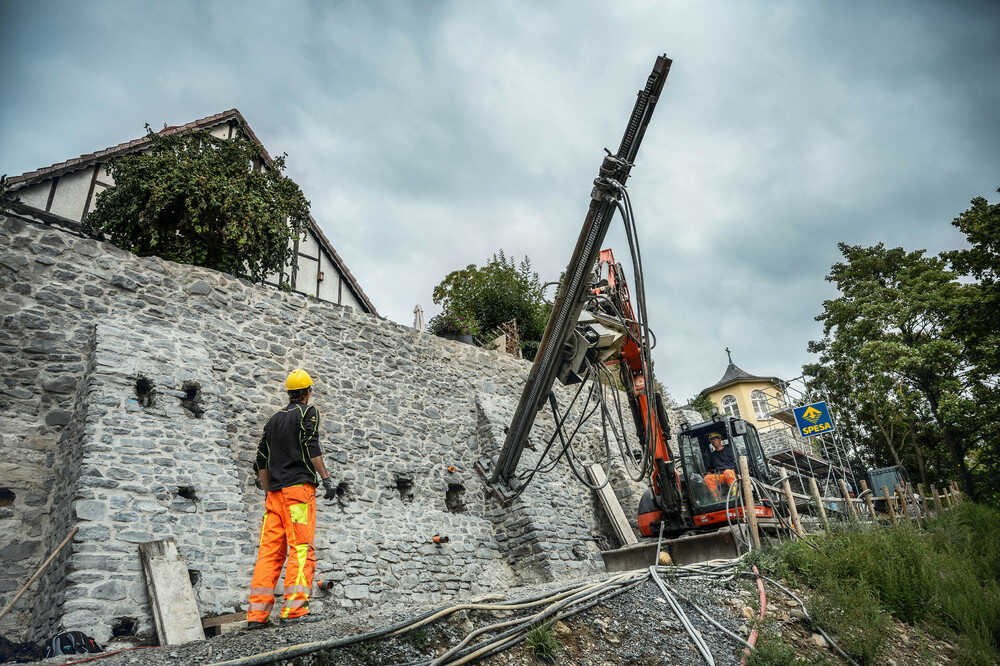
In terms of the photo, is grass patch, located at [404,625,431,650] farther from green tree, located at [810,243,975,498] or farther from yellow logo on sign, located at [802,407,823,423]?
green tree, located at [810,243,975,498]

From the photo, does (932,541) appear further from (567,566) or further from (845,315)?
(845,315)

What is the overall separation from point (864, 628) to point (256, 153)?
33.4 ft

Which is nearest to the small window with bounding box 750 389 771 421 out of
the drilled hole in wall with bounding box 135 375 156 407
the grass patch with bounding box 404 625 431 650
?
the drilled hole in wall with bounding box 135 375 156 407

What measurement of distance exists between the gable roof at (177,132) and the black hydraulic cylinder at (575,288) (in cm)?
674

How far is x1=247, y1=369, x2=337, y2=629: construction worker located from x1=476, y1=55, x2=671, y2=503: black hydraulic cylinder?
309 cm

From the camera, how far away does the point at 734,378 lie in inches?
1192

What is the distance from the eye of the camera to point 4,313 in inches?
229

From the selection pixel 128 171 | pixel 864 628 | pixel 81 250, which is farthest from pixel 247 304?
pixel 864 628

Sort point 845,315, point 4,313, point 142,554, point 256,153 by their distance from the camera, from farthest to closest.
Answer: point 845,315 < point 256,153 < point 4,313 < point 142,554

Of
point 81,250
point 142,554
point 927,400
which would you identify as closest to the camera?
point 142,554

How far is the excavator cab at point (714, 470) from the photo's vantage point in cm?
726

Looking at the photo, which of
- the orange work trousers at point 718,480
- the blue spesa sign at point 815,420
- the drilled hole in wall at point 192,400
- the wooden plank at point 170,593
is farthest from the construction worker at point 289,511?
the blue spesa sign at point 815,420

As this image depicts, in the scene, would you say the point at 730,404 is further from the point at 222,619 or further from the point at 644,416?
the point at 222,619

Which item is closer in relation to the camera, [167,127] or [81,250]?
[81,250]
